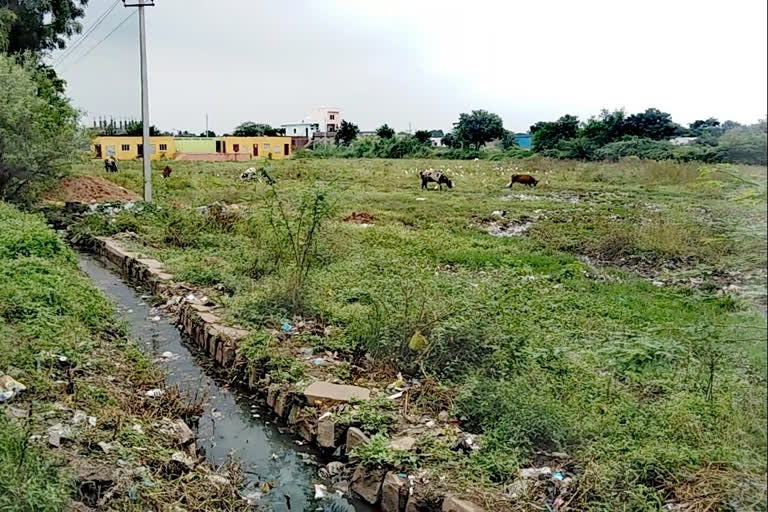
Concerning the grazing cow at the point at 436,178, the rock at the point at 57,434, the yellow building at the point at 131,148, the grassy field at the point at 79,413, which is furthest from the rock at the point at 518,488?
the yellow building at the point at 131,148

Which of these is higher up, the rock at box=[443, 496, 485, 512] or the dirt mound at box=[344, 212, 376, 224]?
the dirt mound at box=[344, 212, 376, 224]

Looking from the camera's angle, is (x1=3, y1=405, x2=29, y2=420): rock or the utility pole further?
the utility pole

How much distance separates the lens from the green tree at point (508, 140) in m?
37.8

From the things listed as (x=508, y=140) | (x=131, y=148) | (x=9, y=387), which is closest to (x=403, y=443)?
(x=9, y=387)

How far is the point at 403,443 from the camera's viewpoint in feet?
11.0

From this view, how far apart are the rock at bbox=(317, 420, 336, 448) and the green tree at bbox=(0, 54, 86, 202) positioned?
978 centimetres

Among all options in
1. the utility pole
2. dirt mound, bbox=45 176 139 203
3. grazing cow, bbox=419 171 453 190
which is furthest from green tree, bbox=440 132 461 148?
the utility pole

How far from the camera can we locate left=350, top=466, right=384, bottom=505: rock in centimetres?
319

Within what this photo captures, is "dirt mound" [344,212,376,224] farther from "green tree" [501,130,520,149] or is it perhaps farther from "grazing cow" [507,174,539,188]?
"green tree" [501,130,520,149]

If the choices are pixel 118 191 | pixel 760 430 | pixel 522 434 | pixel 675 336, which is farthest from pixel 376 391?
pixel 118 191

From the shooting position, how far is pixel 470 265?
763cm

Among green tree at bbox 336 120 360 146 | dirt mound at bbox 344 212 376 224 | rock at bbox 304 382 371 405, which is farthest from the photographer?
green tree at bbox 336 120 360 146

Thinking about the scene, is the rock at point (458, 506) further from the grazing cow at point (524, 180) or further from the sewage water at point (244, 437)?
the grazing cow at point (524, 180)

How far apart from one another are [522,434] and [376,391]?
3.68 ft
